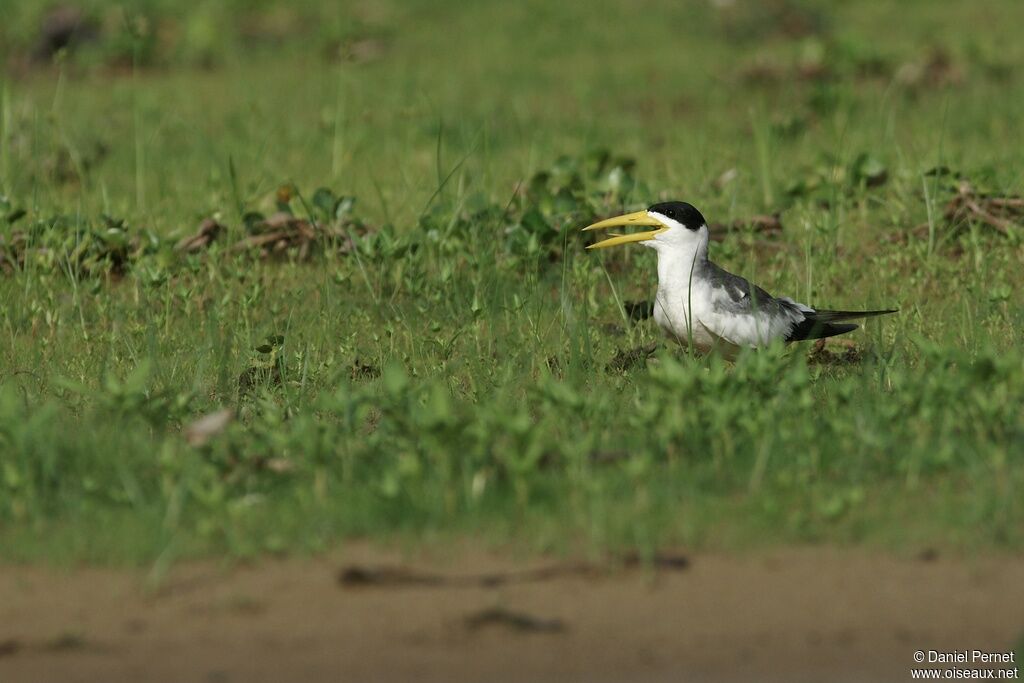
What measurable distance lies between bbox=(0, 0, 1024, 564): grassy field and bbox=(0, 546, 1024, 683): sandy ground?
5.2 inches

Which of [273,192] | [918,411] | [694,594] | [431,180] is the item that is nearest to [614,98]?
[431,180]

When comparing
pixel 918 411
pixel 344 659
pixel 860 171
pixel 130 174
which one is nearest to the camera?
pixel 344 659

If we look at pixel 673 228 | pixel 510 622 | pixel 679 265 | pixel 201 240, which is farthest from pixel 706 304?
pixel 201 240

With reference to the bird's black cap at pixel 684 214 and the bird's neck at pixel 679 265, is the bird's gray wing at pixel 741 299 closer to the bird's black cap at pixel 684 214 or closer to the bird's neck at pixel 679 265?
the bird's neck at pixel 679 265

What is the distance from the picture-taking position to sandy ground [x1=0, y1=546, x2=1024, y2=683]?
3.66 m

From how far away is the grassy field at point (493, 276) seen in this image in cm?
436

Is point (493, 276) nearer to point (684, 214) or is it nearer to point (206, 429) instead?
point (684, 214)

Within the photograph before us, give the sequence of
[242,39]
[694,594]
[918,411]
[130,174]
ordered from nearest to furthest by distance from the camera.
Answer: [694,594] < [918,411] < [130,174] < [242,39]

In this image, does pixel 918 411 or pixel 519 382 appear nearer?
pixel 918 411

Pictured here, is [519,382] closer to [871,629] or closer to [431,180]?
[871,629]

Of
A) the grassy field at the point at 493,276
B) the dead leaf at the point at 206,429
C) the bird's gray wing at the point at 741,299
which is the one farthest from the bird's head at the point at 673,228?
the dead leaf at the point at 206,429

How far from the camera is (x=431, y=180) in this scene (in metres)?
8.35

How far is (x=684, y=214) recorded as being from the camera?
6.21 meters

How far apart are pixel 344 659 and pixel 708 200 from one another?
479 centimetres
